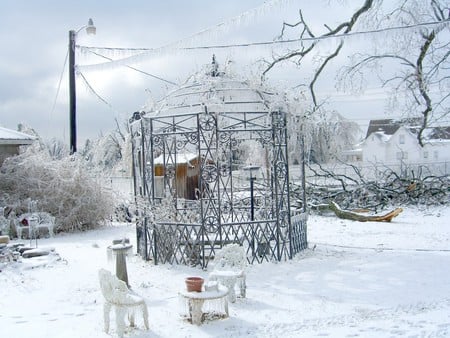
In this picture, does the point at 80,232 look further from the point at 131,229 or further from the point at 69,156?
the point at 69,156

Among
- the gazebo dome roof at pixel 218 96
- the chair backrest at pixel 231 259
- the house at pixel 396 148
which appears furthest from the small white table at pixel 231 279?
the house at pixel 396 148

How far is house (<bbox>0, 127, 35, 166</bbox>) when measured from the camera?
49.7ft

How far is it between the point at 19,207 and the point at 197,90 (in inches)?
312

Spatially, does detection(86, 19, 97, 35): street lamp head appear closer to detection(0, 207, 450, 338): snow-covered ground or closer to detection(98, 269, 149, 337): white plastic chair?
detection(0, 207, 450, 338): snow-covered ground

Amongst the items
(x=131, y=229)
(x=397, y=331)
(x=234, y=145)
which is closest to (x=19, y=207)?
(x=131, y=229)

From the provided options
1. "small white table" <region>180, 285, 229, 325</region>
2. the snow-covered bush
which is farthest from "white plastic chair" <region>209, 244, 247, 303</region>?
the snow-covered bush

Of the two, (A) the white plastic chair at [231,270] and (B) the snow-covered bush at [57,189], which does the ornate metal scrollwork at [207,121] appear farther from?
(B) the snow-covered bush at [57,189]

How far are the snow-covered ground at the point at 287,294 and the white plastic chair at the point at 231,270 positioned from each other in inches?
9.5

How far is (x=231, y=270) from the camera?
7.02 metres

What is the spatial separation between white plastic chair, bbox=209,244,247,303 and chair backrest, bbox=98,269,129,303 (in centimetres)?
149

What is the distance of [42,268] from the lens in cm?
927

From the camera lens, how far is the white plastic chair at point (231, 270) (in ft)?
21.6

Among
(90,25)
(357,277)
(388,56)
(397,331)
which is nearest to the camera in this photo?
(397,331)

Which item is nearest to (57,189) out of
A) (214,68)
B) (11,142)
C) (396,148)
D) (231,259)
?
(11,142)
